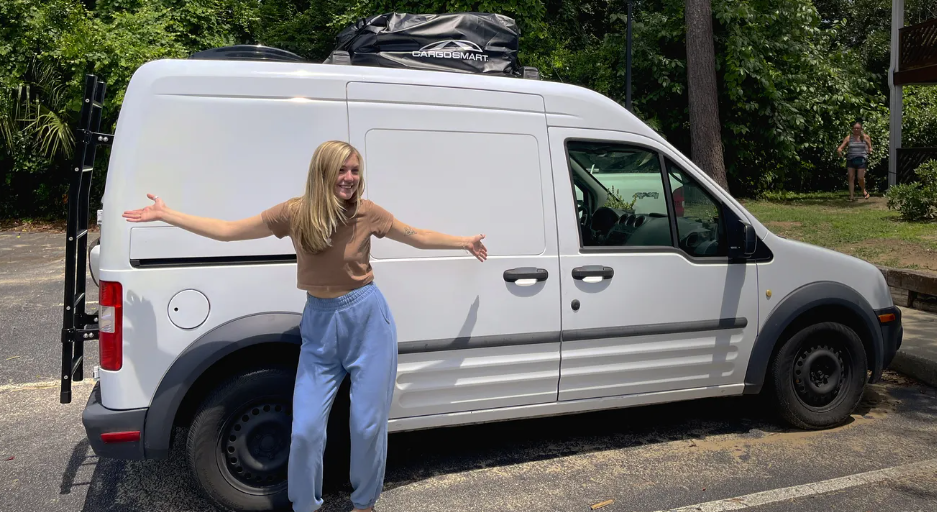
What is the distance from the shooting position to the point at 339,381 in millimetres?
3461

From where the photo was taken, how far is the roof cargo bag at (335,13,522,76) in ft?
14.9

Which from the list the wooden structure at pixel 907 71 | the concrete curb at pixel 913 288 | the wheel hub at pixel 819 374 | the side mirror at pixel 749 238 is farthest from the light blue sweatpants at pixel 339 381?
the wooden structure at pixel 907 71

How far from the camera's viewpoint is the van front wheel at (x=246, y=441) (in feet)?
12.0

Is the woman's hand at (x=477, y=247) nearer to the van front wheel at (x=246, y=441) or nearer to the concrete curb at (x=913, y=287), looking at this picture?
the van front wheel at (x=246, y=441)

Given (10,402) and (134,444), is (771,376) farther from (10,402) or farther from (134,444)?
(10,402)

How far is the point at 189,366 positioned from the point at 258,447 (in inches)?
21.4

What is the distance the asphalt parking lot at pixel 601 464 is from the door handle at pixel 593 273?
1.11 metres

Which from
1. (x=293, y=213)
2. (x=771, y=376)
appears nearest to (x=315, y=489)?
(x=293, y=213)

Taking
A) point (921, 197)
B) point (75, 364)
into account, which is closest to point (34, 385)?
point (75, 364)

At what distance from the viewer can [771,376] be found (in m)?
4.85

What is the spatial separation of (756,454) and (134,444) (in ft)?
11.4

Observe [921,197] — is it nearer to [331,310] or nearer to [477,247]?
[477,247]

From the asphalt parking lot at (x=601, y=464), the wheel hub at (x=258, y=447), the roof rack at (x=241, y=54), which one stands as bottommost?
the asphalt parking lot at (x=601, y=464)

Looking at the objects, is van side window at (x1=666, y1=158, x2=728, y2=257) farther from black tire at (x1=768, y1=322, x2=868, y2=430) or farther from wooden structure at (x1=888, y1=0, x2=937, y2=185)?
wooden structure at (x1=888, y1=0, x2=937, y2=185)
